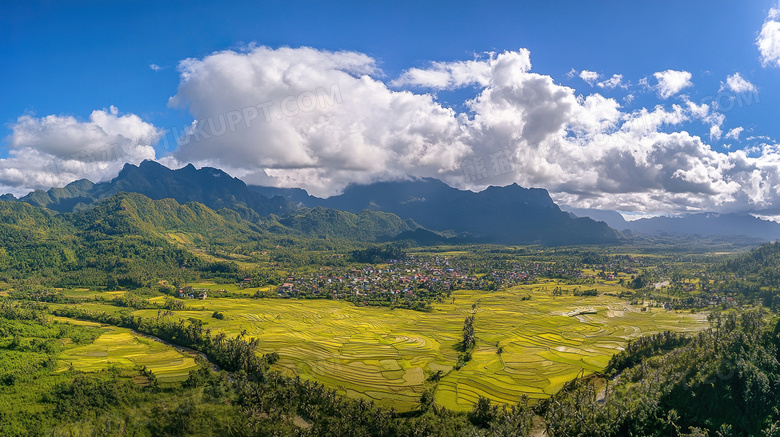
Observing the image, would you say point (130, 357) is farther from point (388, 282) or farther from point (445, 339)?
point (388, 282)

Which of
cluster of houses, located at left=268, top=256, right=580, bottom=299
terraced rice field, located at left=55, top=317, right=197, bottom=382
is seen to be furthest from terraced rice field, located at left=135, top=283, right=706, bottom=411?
cluster of houses, located at left=268, top=256, right=580, bottom=299

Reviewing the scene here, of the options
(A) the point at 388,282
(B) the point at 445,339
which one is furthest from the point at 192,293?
(B) the point at 445,339

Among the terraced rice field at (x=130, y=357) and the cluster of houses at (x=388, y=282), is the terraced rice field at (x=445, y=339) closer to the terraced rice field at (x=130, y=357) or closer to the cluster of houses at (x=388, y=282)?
the terraced rice field at (x=130, y=357)

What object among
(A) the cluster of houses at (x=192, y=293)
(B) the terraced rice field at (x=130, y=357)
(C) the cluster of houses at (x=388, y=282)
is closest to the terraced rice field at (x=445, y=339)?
(A) the cluster of houses at (x=192, y=293)

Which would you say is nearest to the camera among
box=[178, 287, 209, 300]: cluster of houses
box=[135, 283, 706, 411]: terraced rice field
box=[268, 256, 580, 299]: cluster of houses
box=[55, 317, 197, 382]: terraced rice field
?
box=[135, 283, 706, 411]: terraced rice field

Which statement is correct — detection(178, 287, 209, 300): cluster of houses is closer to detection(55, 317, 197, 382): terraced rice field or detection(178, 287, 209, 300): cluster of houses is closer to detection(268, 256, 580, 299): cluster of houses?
detection(268, 256, 580, 299): cluster of houses

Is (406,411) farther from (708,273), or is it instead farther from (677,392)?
(708,273)
